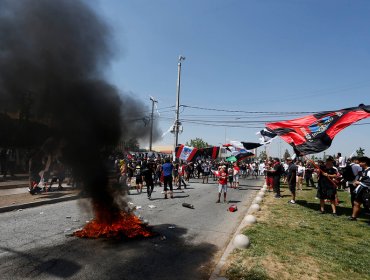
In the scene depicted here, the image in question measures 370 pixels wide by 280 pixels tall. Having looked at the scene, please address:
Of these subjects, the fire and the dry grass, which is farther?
the fire

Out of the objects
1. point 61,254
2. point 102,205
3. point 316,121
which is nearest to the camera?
point 61,254

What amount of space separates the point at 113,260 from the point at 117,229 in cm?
141

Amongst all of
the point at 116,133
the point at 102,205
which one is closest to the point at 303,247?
the point at 102,205

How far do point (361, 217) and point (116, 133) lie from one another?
7.62 metres

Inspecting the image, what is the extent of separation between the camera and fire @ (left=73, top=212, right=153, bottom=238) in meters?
6.36

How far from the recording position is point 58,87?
20.9 feet

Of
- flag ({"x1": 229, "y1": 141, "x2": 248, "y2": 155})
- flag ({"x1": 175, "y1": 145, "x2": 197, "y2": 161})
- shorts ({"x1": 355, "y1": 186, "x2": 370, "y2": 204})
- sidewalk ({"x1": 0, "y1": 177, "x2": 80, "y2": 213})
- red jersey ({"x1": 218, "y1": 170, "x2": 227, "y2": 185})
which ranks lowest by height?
sidewalk ({"x1": 0, "y1": 177, "x2": 80, "y2": 213})

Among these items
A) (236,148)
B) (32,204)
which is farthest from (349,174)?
(236,148)

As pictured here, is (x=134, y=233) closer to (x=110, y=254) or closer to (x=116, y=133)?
(x=110, y=254)

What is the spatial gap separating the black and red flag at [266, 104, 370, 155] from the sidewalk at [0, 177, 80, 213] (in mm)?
6943

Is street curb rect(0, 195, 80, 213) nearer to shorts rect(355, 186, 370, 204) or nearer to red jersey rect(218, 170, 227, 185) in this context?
red jersey rect(218, 170, 227, 185)

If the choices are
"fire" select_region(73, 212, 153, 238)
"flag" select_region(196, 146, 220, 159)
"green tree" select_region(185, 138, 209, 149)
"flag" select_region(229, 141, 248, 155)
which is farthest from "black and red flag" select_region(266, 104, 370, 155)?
"green tree" select_region(185, 138, 209, 149)

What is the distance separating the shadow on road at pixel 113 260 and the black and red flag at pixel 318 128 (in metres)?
5.33

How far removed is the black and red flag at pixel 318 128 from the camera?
31.1ft
